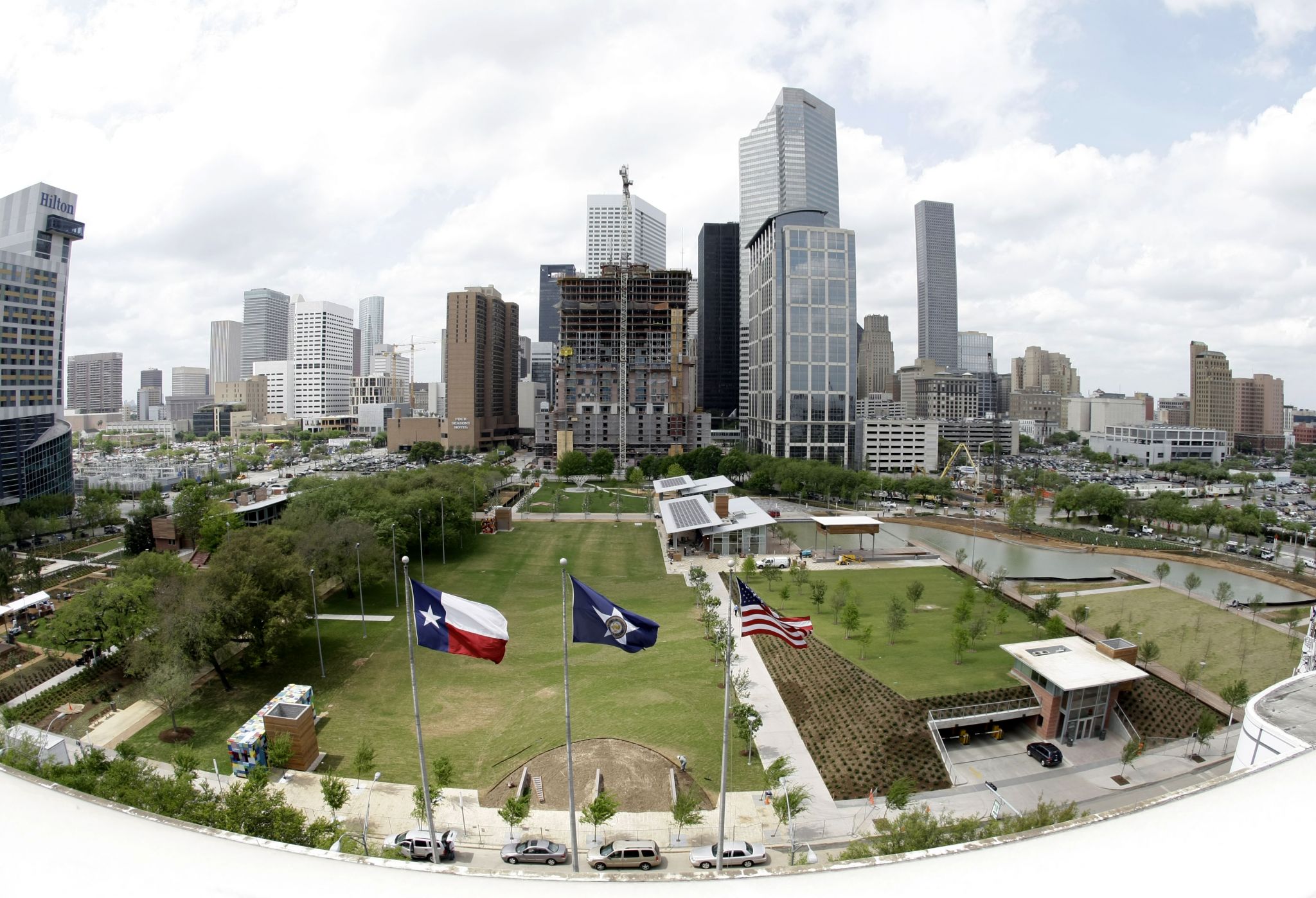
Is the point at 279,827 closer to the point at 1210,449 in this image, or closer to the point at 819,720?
the point at 819,720

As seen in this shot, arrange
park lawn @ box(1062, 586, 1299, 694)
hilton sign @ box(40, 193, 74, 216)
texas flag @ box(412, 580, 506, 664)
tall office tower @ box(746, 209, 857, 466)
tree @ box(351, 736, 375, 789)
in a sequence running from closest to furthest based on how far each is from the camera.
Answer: texas flag @ box(412, 580, 506, 664) < tree @ box(351, 736, 375, 789) < park lawn @ box(1062, 586, 1299, 694) < hilton sign @ box(40, 193, 74, 216) < tall office tower @ box(746, 209, 857, 466)

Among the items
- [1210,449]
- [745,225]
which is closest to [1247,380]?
[1210,449]

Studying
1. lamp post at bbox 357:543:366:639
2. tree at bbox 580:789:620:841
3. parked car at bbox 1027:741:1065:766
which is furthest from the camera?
lamp post at bbox 357:543:366:639

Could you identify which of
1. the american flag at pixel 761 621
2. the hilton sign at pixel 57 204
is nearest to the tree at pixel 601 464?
the hilton sign at pixel 57 204

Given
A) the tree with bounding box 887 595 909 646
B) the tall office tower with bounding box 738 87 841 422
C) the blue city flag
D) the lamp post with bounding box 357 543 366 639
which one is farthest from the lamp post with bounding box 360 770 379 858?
the tall office tower with bounding box 738 87 841 422

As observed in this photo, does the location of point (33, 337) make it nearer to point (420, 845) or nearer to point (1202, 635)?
point (420, 845)

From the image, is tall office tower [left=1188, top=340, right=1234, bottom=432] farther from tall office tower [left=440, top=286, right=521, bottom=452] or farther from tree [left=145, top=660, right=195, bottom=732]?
tree [left=145, top=660, right=195, bottom=732]
